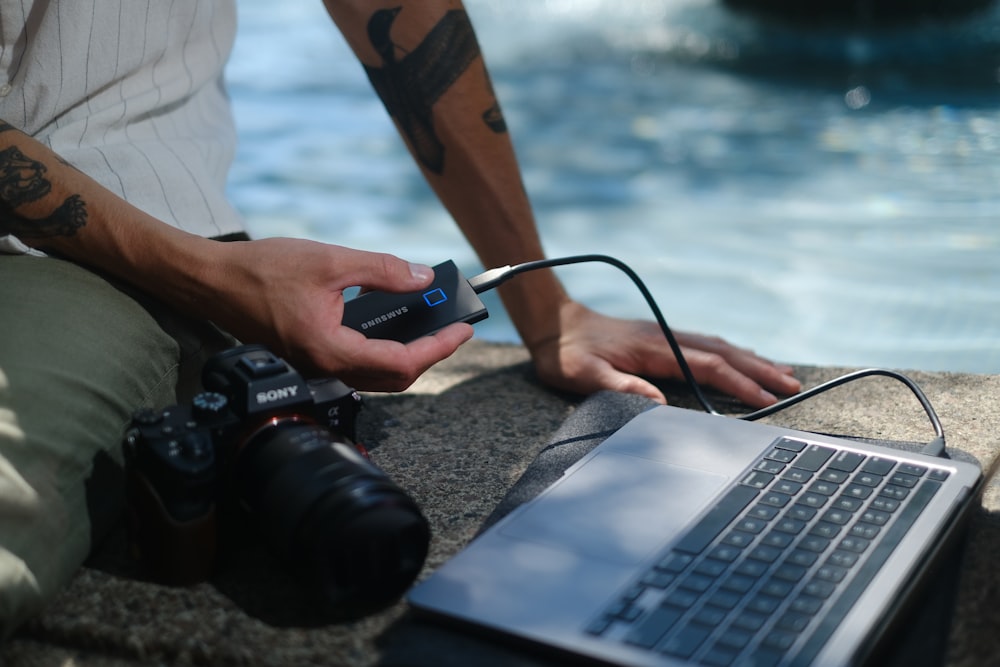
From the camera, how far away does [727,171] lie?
3.49 metres

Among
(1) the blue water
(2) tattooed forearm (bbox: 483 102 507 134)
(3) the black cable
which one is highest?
(2) tattooed forearm (bbox: 483 102 507 134)

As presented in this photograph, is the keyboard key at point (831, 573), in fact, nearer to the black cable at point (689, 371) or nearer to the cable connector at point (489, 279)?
the black cable at point (689, 371)

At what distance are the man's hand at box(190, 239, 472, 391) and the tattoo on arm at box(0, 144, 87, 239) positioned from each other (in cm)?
16

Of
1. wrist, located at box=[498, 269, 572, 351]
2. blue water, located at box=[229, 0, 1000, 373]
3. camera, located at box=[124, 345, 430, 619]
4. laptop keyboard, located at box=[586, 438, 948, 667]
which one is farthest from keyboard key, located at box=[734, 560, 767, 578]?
blue water, located at box=[229, 0, 1000, 373]

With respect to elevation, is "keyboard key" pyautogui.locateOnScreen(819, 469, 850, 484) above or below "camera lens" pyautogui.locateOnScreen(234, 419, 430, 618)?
below

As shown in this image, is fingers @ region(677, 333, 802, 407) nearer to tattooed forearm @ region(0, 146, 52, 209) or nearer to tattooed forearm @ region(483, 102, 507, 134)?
tattooed forearm @ region(483, 102, 507, 134)

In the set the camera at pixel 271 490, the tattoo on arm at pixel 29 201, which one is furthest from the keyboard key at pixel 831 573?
the tattoo on arm at pixel 29 201

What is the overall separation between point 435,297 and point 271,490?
30 centimetres

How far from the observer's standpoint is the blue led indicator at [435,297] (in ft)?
2.99

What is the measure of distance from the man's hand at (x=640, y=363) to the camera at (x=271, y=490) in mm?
415

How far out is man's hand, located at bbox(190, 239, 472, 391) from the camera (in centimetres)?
85

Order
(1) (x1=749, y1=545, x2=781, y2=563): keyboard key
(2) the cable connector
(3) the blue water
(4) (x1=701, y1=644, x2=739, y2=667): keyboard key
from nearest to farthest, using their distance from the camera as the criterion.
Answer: (4) (x1=701, y1=644, x2=739, y2=667): keyboard key → (1) (x1=749, y1=545, x2=781, y2=563): keyboard key → (2) the cable connector → (3) the blue water

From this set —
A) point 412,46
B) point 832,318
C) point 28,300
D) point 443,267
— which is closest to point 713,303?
point 832,318

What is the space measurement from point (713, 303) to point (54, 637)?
2.13 m
